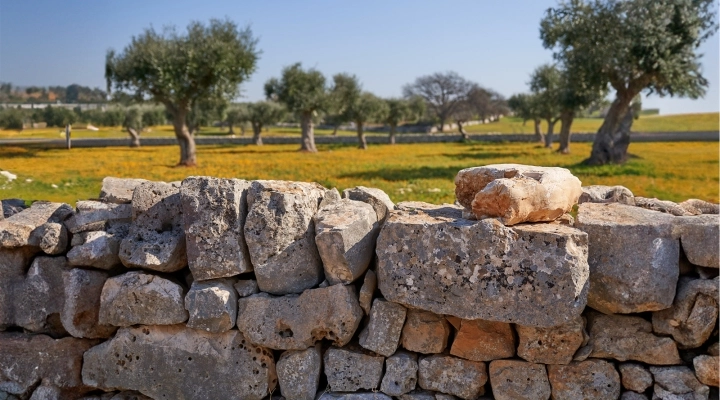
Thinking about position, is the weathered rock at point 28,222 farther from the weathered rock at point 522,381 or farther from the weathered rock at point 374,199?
the weathered rock at point 522,381

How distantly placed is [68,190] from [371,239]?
1233cm

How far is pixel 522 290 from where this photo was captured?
436cm

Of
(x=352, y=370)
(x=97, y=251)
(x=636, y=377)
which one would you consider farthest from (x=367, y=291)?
(x=97, y=251)

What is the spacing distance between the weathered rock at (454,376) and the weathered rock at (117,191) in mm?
3255

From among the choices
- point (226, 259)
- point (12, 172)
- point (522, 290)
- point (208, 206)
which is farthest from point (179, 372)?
point (12, 172)

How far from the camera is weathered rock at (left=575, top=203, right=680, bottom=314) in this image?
4375 millimetres

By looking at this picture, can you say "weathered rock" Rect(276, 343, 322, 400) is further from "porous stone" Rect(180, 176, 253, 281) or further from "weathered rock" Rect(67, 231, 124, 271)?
"weathered rock" Rect(67, 231, 124, 271)

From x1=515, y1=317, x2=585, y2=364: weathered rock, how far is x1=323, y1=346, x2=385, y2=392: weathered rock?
1.16 m

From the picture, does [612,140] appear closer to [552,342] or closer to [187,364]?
[552,342]

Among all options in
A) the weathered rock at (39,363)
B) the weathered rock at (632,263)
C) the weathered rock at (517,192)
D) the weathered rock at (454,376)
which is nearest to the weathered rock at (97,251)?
the weathered rock at (39,363)

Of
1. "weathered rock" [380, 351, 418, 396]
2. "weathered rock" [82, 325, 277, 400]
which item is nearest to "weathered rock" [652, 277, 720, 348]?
"weathered rock" [380, 351, 418, 396]

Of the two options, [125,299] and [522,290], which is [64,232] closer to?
[125,299]

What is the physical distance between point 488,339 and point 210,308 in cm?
229

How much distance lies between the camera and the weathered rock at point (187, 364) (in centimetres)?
505
